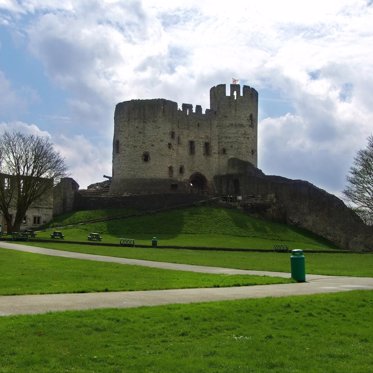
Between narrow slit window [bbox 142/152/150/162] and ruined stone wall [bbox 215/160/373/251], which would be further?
narrow slit window [bbox 142/152/150/162]

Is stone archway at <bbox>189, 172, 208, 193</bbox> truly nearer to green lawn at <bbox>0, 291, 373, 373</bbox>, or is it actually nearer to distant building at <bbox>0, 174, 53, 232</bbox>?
distant building at <bbox>0, 174, 53, 232</bbox>

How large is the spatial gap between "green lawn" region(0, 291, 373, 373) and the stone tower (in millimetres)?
50260

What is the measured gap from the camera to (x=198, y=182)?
219 ft

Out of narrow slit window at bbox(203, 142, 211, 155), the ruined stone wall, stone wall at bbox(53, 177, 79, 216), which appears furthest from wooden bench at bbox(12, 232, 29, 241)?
narrow slit window at bbox(203, 142, 211, 155)

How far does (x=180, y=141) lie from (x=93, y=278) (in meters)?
48.3

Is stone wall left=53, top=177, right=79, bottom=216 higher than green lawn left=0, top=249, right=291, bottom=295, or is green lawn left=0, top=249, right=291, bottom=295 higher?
stone wall left=53, top=177, right=79, bottom=216

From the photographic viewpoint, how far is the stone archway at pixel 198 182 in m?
65.5

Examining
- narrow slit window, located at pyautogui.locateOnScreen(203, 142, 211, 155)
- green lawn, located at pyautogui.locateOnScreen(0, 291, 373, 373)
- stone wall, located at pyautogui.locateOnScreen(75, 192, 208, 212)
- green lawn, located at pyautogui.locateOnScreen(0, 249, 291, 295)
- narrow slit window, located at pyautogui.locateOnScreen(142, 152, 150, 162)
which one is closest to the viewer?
green lawn, located at pyautogui.locateOnScreen(0, 291, 373, 373)

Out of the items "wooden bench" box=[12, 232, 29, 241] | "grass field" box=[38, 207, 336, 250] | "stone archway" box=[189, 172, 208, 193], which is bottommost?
"wooden bench" box=[12, 232, 29, 241]

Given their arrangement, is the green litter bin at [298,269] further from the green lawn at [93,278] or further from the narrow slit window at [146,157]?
the narrow slit window at [146,157]

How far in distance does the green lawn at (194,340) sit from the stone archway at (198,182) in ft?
176

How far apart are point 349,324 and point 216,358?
371 cm

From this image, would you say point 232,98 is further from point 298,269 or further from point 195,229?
point 298,269

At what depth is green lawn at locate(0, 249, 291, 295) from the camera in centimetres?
1445
